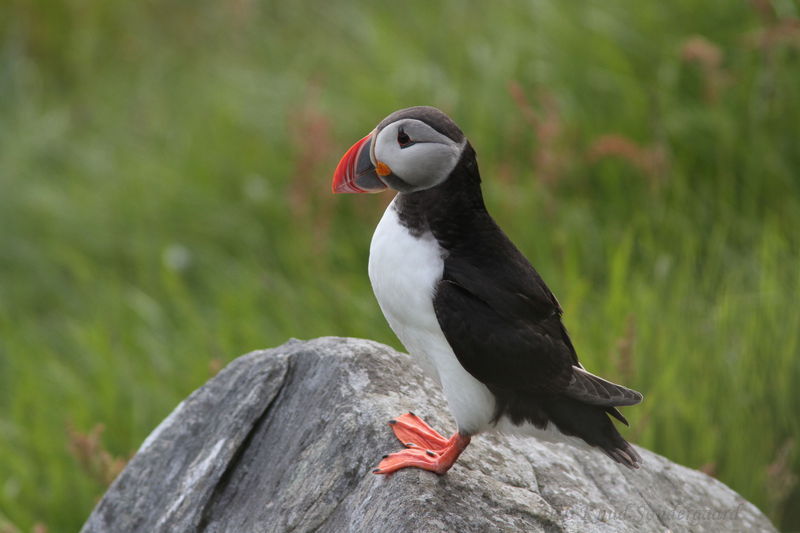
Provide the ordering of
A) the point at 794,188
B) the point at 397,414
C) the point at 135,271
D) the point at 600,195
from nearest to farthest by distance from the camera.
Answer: the point at 397,414, the point at 794,188, the point at 600,195, the point at 135,271

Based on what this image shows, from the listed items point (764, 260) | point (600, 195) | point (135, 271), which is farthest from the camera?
point (135, 271)

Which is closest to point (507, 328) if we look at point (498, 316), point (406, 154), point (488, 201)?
point (498, 316)

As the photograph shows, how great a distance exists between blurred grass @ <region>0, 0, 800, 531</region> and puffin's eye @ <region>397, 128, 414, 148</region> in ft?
4.30

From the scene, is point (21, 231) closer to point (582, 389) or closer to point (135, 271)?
point (135, 271)

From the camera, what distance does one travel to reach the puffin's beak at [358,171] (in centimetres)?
288

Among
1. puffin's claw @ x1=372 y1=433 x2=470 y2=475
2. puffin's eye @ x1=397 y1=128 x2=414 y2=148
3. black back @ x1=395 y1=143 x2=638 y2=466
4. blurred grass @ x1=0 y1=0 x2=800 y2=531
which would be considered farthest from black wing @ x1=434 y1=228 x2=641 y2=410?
blurred grass @ x1=0 y1=0 x2=800 y2=531

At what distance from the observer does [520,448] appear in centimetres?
335

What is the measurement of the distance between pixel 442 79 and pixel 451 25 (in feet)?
2.61

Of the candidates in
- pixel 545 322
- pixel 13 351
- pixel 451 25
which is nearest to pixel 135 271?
pixel 13 351

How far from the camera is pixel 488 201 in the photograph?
577cm

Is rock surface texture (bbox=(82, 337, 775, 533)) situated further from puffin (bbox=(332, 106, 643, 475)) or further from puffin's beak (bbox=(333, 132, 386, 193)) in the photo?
puffin's beak (bbox=(333, 132, 386, 193))

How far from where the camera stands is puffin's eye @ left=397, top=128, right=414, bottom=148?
2.80 metres

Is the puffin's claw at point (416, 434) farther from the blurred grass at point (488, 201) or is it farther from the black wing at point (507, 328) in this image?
the blurred grass at point (488, 201)

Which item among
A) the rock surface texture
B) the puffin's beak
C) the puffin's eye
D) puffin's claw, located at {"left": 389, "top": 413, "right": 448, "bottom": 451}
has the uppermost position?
the puffin's eye
